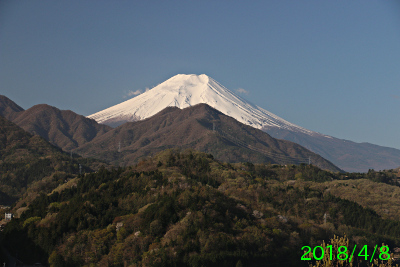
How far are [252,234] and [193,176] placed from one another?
169ft

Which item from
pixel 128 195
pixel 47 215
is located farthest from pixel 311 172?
pixel 47 215

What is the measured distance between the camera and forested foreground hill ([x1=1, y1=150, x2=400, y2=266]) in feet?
253

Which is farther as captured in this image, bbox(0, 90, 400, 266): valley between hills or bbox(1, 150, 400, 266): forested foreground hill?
bbox(0, 90, 400, 266): valley between hills

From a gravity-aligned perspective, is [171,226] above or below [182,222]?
below

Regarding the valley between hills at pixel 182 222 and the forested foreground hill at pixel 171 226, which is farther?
the valley between hills at pixel 182 222

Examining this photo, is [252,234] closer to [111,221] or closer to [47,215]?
[111,221]

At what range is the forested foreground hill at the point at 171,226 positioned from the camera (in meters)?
77.2

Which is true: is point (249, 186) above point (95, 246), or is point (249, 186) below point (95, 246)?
above

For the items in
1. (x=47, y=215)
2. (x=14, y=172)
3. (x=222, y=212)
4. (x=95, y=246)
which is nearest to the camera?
(x=95, y=246)

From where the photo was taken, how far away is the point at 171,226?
272 feet

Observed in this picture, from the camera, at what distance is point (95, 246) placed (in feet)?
260

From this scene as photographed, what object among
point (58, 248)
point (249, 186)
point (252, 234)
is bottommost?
point (58, 248)

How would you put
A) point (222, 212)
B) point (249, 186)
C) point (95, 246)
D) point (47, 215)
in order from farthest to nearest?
point (249, 186) → point (47, 215) → point (222, 212) → point (95, 246)

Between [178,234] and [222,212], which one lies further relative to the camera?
[222,212]
